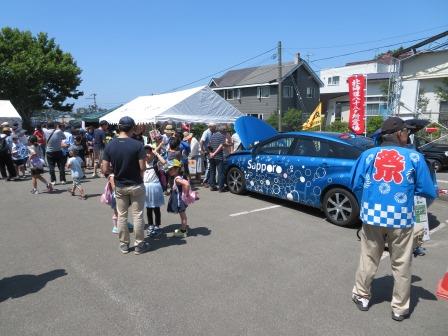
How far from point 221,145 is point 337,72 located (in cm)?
4602

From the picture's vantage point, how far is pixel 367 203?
3.09m

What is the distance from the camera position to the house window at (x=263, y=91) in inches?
1390

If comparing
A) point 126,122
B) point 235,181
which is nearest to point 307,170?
point 235,181

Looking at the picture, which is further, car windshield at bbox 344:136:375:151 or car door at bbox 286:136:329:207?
car door at bbox 286:136:329:207

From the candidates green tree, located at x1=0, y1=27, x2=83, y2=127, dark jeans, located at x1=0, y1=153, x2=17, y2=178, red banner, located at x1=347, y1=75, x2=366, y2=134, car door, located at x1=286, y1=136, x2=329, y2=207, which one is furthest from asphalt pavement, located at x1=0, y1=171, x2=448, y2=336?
green tree, located at x1=0, y1=27, x2=83, y2=127

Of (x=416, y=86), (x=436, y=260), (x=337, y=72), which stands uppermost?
(x=337, y=72)

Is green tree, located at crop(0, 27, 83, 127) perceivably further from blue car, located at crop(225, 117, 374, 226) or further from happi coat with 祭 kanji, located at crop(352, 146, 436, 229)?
happi coat with 祭 kanji, located at crop(352, 146, 436, 229)

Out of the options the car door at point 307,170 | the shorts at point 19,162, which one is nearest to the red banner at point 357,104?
the car door at point 307,170

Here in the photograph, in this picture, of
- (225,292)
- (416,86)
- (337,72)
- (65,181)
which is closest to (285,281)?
(225,292)

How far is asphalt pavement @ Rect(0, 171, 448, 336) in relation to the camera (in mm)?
2998

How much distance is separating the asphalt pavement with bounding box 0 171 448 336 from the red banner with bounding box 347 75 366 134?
803 cm

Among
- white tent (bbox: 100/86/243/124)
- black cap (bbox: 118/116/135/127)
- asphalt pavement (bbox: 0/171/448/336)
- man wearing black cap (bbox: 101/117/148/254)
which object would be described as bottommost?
asphalt pavement (bbox: 0/171/448/336)

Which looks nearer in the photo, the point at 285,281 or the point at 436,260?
the point at 285,281

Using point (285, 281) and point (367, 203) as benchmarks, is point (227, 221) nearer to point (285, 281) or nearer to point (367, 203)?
point (285, 281)
